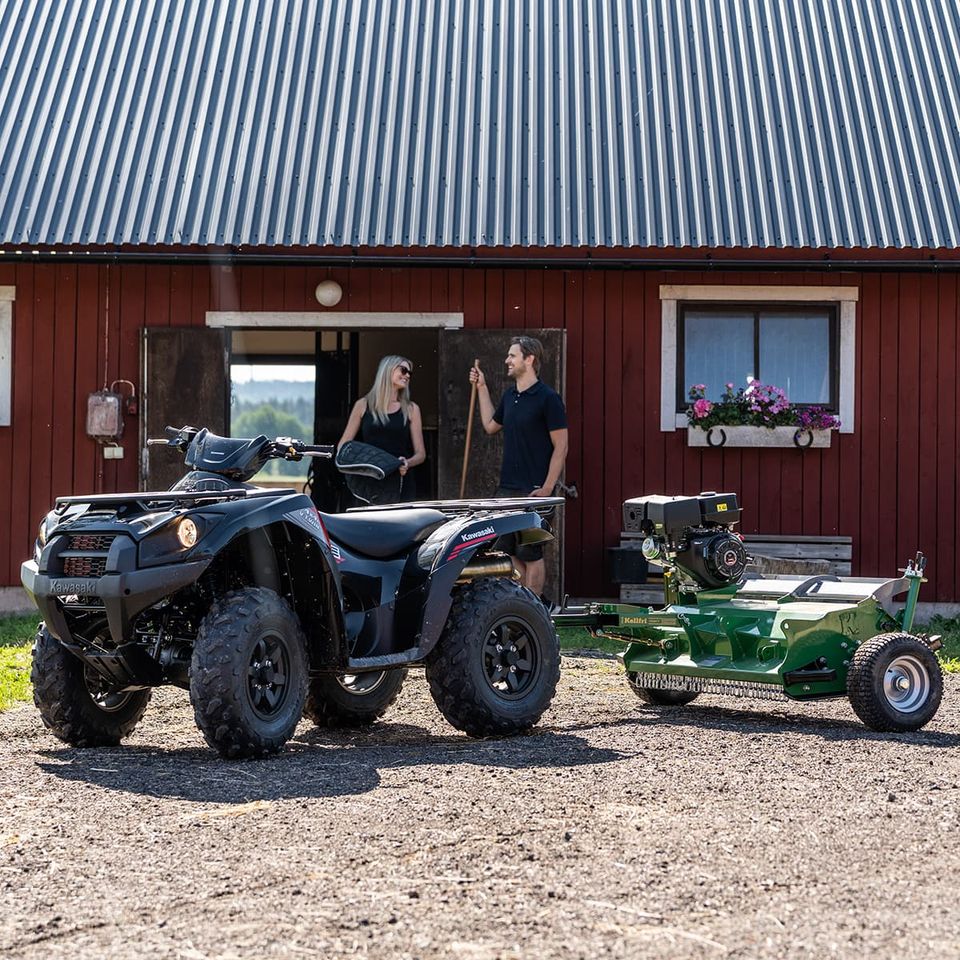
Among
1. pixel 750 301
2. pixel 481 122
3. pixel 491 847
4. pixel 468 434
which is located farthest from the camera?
pixel 481 122

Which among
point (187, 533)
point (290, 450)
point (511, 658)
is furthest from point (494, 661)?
point (187, 533)

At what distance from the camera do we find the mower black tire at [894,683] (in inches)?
253

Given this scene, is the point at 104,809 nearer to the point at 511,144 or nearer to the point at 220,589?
the point at 220,589

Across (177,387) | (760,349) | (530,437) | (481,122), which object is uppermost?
(481,122)

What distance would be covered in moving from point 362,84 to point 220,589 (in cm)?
805

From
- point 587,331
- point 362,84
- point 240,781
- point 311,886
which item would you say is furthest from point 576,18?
point 311,886

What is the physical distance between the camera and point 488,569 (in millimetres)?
6754

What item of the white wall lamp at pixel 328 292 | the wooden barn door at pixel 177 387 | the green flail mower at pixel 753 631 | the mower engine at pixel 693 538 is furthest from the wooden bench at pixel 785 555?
the mower engine at pixel 693 538

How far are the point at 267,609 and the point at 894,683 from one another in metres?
2.69

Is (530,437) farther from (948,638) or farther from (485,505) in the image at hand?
(485,505)

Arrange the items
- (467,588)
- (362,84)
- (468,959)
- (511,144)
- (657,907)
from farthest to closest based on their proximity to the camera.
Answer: (362,84), (511,144), (467,588), (657,907), (468,959)

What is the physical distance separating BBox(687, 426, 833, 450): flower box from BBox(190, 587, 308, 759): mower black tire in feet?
20.8

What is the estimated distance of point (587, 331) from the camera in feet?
38.8

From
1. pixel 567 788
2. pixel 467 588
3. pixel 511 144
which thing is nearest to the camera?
pixel 567 788
